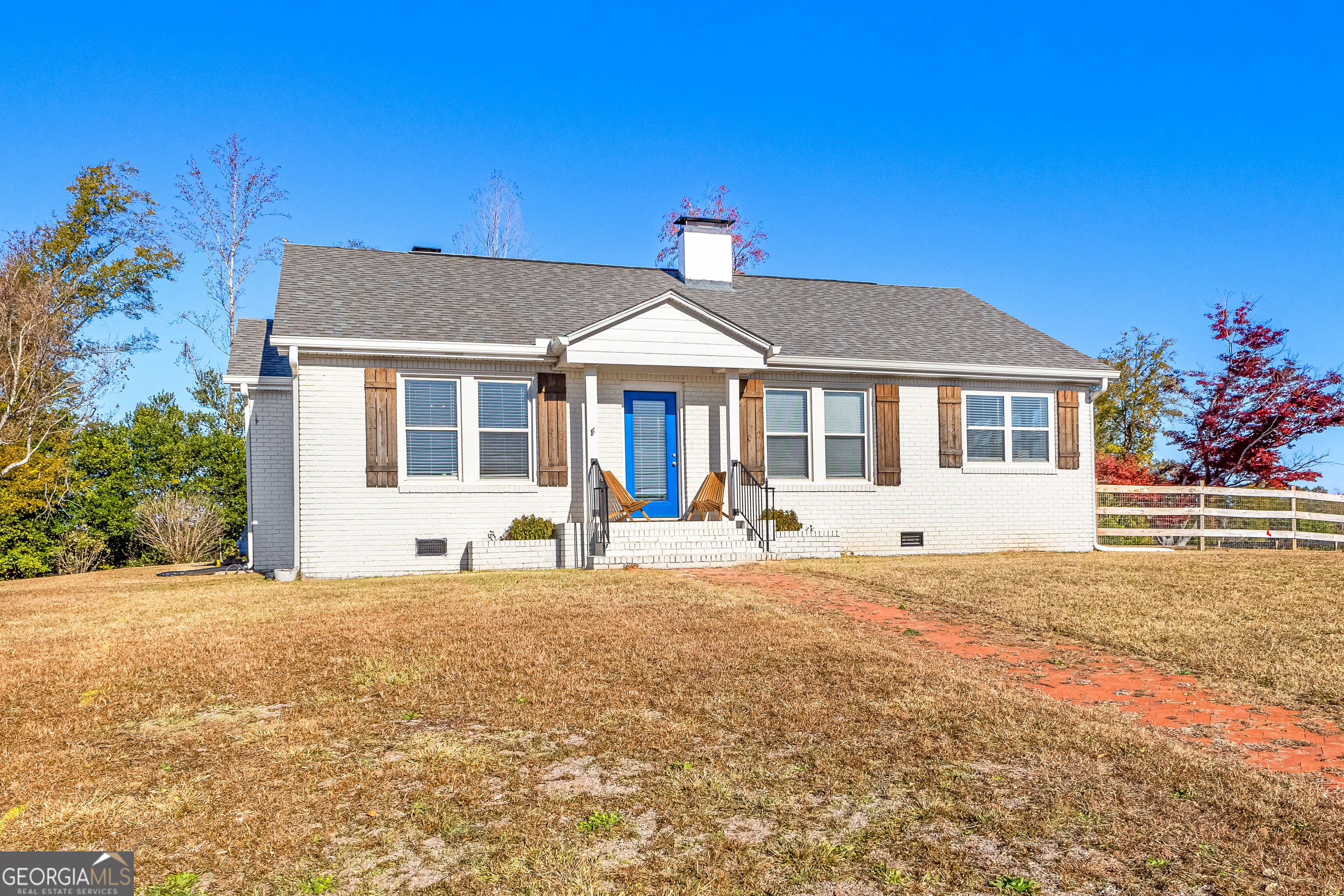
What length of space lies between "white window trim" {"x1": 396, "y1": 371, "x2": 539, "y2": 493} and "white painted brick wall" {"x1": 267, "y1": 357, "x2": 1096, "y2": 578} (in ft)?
0.32

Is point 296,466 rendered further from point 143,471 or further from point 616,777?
point 616,777

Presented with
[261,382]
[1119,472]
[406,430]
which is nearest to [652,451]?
[406,430]

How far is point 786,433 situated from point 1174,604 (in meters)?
6.92

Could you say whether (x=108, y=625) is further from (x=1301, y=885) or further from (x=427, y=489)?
(x=1301, y=885)

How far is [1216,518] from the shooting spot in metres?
18.0

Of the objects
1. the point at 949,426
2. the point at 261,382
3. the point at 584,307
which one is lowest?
the point at 949,426

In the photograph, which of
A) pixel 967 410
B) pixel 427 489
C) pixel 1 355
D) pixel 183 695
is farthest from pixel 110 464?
pixel 967 410

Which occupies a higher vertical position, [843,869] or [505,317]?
[505,317]

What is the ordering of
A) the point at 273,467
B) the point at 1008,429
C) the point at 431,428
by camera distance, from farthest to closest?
the point at 1008,429 < the point at 273,467 < the point at 431,428

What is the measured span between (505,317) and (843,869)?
12.2 metres

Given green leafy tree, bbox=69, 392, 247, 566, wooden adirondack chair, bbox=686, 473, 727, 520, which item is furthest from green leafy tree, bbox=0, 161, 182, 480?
wooden adirondack chair, bbox=686, 473, 727, 520

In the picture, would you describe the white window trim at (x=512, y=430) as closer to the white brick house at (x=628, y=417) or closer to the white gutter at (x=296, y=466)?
the white brick house at (x=628, y=417)

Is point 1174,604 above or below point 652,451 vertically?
below

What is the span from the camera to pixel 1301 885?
10.2 feet
